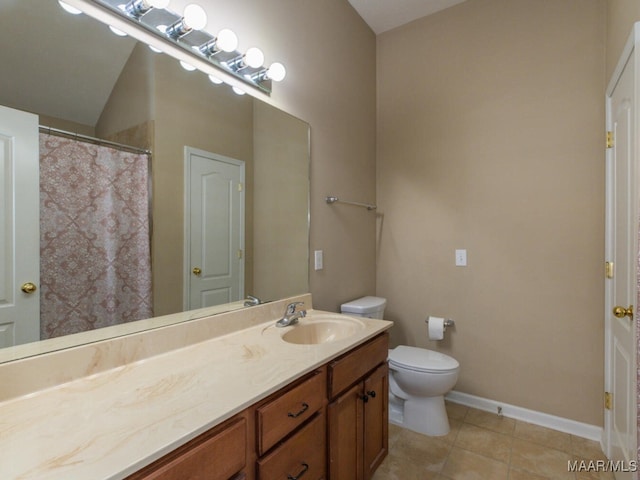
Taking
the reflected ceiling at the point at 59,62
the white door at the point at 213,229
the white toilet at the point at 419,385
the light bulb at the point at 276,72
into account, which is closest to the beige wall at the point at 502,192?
the white toilet at the point at 419,385

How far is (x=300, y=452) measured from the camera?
1053mm

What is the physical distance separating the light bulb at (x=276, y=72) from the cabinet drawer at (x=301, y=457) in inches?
60.2

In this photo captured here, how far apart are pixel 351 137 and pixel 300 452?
6.57ft

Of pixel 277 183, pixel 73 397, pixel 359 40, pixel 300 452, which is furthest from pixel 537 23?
pixel 73 397

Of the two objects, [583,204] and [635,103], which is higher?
[635,103]

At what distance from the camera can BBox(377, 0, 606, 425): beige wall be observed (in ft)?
6.54

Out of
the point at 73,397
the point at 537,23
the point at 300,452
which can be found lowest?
the point at 300,452

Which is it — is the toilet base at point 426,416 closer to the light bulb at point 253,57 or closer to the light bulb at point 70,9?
the light bulb at point 253,57

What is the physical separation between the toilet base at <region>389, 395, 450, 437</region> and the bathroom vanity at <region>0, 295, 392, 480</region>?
24.1 inches

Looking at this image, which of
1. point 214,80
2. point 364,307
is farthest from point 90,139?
point 364,307

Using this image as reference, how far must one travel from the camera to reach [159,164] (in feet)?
4.05

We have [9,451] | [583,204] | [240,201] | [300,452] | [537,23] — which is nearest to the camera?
[9,451]

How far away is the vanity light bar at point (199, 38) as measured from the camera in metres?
1.14

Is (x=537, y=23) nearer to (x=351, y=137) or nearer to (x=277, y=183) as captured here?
(x=351, y=137)
